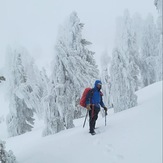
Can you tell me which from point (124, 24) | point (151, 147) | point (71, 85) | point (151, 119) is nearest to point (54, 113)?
point (71, 85)

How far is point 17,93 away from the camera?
2292cm

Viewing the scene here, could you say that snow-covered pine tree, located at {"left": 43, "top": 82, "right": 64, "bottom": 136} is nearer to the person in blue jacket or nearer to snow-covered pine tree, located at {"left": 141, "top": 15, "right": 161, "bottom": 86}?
the person in blue jacket

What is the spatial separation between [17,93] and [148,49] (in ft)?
72.9

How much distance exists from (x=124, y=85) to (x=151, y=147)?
12628 millimetres

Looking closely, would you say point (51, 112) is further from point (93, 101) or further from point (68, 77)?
point (93, 101)

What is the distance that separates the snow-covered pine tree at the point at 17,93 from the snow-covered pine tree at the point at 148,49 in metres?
19.5

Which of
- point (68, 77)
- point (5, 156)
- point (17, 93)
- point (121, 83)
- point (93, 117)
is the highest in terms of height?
point (68, 77)

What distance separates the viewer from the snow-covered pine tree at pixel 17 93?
22938 millimetres

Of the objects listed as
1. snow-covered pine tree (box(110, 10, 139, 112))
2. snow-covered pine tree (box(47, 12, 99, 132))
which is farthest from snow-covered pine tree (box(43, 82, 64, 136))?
snow-covered pine tree (box(110, 10, 139, 112))

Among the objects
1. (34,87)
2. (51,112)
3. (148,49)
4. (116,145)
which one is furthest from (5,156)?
(148,49)

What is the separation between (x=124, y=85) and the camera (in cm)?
1927

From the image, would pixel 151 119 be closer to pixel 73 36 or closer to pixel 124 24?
pixel 73 36

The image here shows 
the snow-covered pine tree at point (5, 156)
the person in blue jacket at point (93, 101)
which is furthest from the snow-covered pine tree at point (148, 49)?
the snow-covered pine tree at point (5, 156)

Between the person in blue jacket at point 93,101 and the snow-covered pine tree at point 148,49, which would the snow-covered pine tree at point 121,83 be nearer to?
the person in blue jacket at point 93,101
